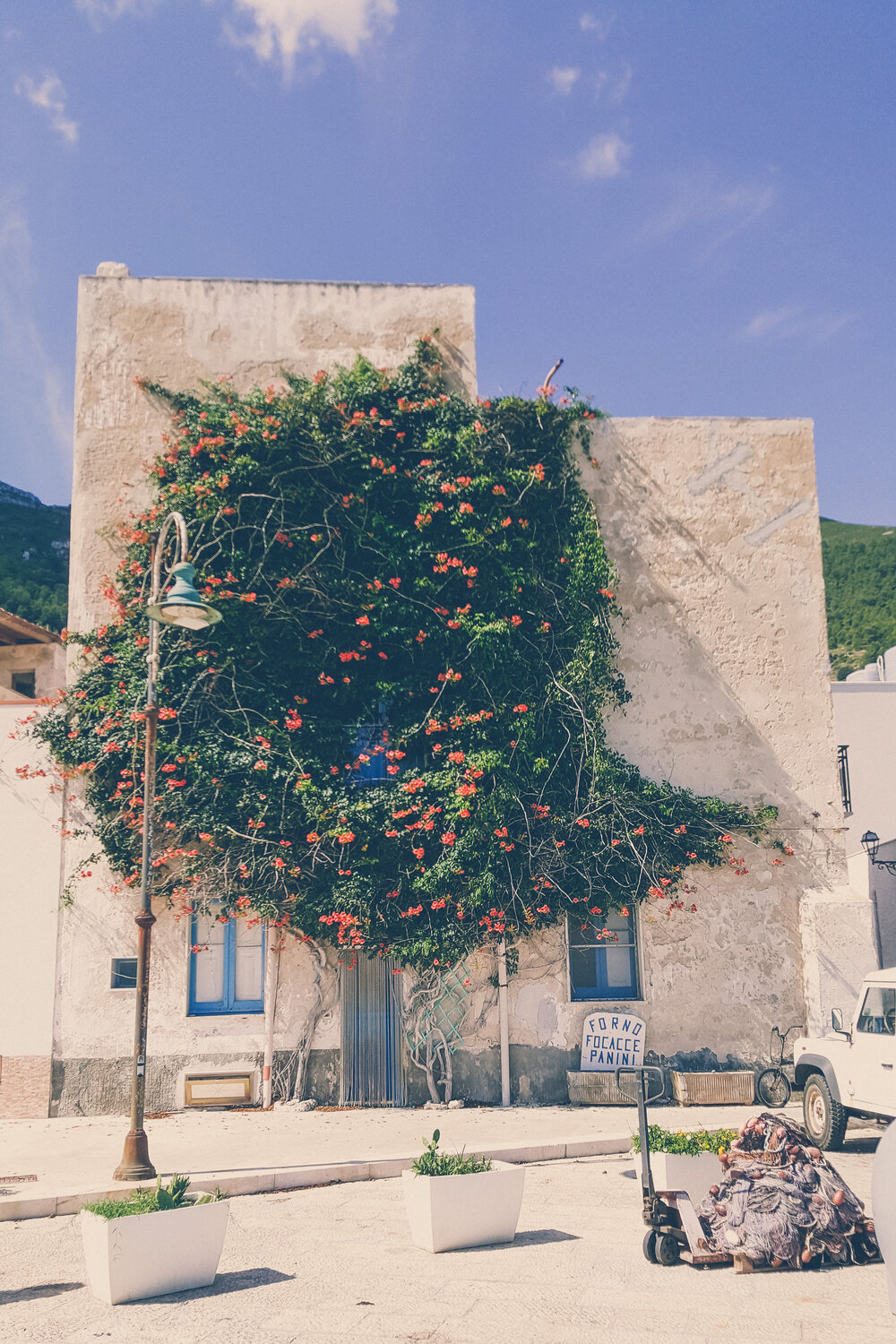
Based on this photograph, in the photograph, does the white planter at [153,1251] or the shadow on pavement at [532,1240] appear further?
the shadow on pavement at [532,1240]

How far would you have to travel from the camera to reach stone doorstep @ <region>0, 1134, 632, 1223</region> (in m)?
8.58

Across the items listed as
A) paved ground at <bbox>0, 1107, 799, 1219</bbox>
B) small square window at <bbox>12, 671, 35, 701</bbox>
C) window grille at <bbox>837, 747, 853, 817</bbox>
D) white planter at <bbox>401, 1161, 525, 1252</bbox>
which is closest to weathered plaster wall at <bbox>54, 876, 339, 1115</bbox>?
paved ground at <bbox>0, 1107, 799, 1219</bbox>

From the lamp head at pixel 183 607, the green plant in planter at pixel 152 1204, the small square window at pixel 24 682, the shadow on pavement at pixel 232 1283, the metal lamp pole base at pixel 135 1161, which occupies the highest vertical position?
the small square window at pixel 24 682

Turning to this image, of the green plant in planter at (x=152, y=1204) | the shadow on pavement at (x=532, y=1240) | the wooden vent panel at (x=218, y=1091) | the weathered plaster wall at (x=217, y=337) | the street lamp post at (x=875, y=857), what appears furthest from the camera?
the street lamp post at (x=875, y=857)

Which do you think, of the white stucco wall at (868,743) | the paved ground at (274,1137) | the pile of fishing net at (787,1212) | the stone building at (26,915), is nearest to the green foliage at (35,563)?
the stone building at (26,915)

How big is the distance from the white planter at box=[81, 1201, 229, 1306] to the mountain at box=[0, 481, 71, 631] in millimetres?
32185

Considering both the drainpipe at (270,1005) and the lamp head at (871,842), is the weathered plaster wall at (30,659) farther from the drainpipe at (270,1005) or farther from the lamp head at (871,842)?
the lamp head at (871,842)

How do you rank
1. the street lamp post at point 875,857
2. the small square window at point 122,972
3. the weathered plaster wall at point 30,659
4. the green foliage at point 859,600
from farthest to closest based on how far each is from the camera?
the green foliage at point 859,600, the weathered plaster wall at point 30,659, the street lamp post at point 875,857, the small square window at point 122,972

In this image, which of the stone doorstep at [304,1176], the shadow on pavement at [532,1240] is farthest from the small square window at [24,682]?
the shadow on pavement at [532,1240]

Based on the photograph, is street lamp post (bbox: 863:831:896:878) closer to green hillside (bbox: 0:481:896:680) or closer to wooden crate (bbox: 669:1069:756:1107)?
wooden crate (bbox: 669:1069:756:1107)

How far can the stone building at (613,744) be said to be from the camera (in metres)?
13.4

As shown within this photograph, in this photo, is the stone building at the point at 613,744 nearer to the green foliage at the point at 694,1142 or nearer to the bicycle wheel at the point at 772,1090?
the bicycle wheel at the point at 772,1090

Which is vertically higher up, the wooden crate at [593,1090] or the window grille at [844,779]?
the window grille at [844,779]

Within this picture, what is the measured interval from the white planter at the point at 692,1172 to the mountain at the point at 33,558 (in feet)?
107
